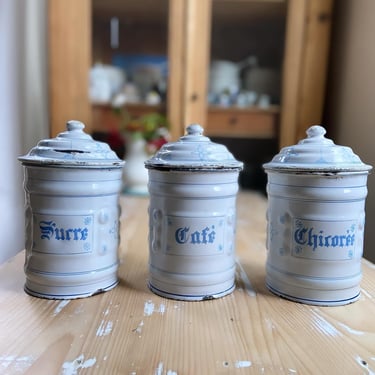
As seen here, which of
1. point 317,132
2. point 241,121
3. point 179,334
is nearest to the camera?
point 179,334

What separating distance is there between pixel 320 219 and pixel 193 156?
19 centimetres

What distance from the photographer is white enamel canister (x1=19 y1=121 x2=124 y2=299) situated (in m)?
0.52

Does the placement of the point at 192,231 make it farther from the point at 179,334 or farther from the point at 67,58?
the point at 67,58

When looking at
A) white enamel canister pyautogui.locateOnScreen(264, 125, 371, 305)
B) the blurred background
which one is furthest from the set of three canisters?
the blurred background

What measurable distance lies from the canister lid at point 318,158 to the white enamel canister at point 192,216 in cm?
7

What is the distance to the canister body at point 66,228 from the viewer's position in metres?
0.52

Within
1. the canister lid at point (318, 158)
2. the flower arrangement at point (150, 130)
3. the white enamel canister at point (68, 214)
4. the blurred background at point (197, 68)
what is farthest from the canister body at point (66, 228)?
the flower arrangement at point (150, 130)

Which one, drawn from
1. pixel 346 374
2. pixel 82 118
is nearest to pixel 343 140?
pixel 82 118

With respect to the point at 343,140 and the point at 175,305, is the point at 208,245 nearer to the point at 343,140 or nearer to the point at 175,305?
the point at 175,305

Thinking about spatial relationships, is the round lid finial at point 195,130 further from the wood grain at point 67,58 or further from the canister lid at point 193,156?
the wood grain at point 67,58

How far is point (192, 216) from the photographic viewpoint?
0.53m

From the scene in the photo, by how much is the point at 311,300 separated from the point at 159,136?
99 centimetres

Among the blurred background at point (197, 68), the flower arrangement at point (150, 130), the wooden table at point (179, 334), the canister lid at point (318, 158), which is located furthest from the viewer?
the flower arrangement at point (150, 130)

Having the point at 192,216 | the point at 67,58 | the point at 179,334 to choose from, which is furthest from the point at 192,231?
the point at 67,58
